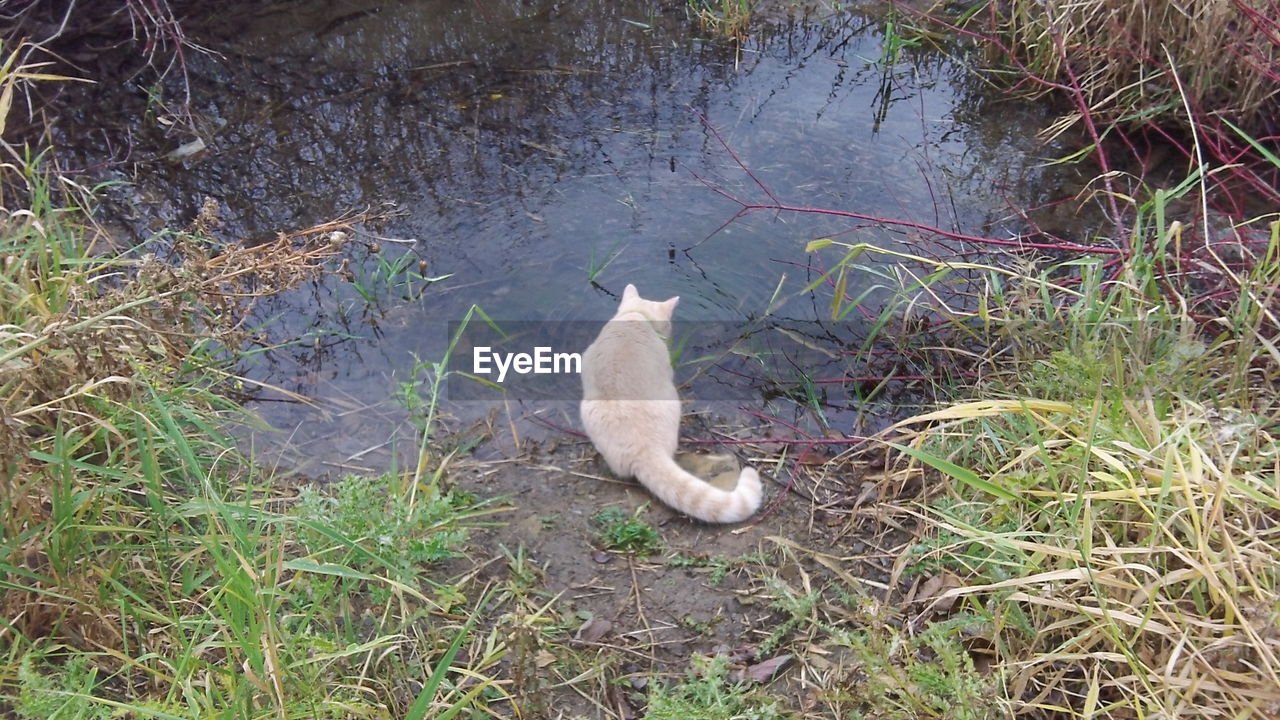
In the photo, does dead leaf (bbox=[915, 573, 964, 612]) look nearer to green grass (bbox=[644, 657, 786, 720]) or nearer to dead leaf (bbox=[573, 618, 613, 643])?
green grass (bbox=[644, 657, 786, 720])

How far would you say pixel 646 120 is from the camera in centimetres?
422

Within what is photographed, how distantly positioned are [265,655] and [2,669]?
23.7 inches

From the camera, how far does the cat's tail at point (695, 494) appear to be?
242 centimetres

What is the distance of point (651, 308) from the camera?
308cm

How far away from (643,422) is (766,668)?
2.69 feet

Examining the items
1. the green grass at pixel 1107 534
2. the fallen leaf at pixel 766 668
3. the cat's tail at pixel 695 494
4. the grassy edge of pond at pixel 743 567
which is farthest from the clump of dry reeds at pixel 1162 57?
the fallen leaf at pixel 766 668

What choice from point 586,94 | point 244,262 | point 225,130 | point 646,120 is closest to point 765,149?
point 646,120

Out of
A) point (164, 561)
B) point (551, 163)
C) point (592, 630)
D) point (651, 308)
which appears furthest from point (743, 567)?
point (551, 163)

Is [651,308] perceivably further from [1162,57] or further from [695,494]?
[1162,57]

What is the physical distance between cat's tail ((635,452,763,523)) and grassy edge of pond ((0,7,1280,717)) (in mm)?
174

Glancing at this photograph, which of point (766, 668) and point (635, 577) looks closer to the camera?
point (766, 668)

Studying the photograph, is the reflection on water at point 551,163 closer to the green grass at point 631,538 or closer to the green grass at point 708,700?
the green grass at point 631,538

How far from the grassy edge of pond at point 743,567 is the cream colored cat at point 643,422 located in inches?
8.8

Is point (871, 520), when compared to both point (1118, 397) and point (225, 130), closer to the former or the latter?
point (1118, 397)
